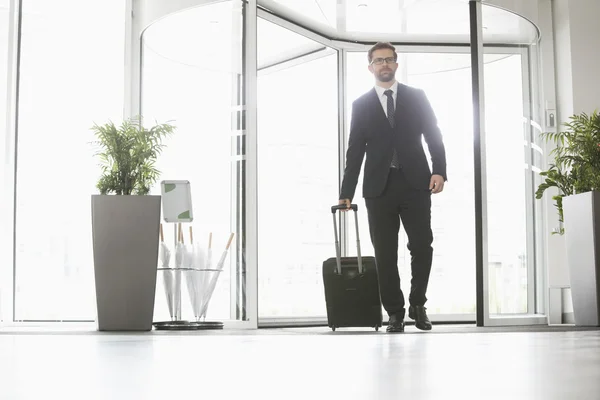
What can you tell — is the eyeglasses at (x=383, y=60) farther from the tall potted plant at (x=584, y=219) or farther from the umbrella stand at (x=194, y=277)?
the umbrella stand at (x=194, y=277)

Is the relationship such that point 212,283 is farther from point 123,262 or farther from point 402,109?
point 402,109

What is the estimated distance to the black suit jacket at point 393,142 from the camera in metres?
3.70

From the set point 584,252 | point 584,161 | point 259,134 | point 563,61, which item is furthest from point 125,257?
point 563,61

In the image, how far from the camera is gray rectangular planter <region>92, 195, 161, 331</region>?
4.12m

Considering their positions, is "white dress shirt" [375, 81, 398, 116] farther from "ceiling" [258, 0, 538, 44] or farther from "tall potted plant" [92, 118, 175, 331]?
"ceiling" [258, 0, 538, 44]

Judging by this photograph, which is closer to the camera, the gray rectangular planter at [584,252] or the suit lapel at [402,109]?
the suit lapel at [402,109]

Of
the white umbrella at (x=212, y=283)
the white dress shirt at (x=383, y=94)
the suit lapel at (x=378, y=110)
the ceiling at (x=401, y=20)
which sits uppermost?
the ceiling at (x=401, y=20)

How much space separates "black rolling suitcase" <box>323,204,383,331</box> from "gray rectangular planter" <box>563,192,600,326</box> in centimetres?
111

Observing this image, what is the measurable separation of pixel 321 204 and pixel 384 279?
8.54 feet

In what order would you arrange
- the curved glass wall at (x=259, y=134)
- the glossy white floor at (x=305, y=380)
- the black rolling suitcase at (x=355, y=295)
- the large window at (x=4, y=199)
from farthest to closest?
the large window at (x=4, y=199) < the curved glass wall at (x=259, y=134) < the black rolling suitcase at (x=355, y=295) < the glossy white floor at (x=305, y=380)

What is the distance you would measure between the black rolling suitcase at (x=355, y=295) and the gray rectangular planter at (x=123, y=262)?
987 mm

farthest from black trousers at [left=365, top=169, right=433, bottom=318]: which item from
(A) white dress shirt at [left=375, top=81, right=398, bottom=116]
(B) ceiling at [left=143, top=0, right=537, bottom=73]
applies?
(B) ceiling at [left=143, top=0, right=537, bottom=73]

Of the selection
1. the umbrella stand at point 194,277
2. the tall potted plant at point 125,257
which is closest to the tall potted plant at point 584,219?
the umbrella stand at point 194,277

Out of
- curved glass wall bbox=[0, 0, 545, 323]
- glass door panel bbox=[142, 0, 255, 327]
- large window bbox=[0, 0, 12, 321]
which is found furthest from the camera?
large window bbox=[0, 0, 12, 321]
